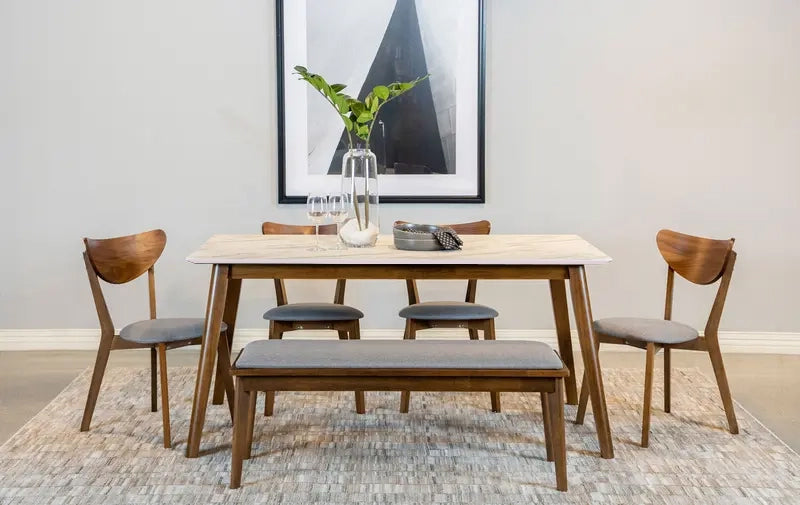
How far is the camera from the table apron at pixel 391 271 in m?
3.17

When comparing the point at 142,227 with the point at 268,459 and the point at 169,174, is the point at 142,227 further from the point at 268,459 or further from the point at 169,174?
the point at 268,459

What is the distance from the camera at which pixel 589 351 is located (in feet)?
10.5

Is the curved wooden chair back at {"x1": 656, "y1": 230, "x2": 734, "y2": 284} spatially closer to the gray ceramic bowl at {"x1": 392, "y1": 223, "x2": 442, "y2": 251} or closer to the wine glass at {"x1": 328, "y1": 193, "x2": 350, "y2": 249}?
the gray ceramic bowl at {"x1": 392, "y1": 223, "x2": 442, "y2": 251}

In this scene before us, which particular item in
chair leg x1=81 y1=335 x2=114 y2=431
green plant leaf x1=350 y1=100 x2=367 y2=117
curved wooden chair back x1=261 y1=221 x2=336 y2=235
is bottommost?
chair leg x1=81 y1=335 x2=114 y2=431

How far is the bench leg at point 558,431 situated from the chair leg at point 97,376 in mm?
1702

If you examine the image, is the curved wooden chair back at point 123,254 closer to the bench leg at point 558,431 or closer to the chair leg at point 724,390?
the bench leg at point 558,431

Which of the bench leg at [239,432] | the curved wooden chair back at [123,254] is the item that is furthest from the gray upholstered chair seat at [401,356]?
the curved wooden chair back at [123,254]

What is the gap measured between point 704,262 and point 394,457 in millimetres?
1449

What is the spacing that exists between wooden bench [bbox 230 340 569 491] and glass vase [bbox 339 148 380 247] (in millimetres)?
667

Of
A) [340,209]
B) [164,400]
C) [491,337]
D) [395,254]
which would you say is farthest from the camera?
[491,337]

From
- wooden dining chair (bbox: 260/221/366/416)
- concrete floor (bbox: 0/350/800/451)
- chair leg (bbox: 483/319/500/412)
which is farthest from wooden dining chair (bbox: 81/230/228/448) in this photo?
chair leg (bbox: 483/319/500/412)

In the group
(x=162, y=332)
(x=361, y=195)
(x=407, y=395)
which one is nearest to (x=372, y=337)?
(x=407, y=395)

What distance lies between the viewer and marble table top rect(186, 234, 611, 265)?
313cm

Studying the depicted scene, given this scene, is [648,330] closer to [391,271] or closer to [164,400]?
[391,271]
